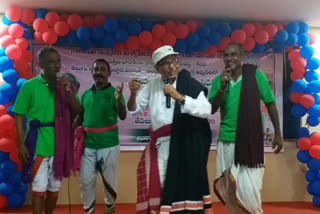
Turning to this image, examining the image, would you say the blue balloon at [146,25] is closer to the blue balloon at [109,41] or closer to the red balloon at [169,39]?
the red balloon at [169,39]

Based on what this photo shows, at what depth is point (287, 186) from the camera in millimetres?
4906

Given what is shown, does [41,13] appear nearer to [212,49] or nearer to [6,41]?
[6,41]

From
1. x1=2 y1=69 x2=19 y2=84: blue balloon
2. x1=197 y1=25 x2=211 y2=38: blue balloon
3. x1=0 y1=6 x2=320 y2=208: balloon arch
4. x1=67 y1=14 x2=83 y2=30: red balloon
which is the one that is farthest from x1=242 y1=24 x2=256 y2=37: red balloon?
x1=2 y1=69 x2=19 y2=84: blue balloon

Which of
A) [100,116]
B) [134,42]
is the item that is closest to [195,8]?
[134,42]

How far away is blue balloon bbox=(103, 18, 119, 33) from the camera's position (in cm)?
412

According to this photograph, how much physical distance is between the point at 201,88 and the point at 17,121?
150 cm

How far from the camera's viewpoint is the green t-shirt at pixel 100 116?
124 inches

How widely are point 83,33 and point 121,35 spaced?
1.45 feet

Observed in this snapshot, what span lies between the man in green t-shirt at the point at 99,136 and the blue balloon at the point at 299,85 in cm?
261

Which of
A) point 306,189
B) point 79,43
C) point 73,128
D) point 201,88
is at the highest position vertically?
point 79,43

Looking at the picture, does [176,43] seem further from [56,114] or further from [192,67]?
[56,114]

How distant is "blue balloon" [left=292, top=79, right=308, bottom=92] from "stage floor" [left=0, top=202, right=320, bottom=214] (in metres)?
1.53

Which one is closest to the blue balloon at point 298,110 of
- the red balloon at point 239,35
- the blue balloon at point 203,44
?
the red balloon at point 239,35

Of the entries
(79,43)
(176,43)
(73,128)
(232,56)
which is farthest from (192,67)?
(73,128)
